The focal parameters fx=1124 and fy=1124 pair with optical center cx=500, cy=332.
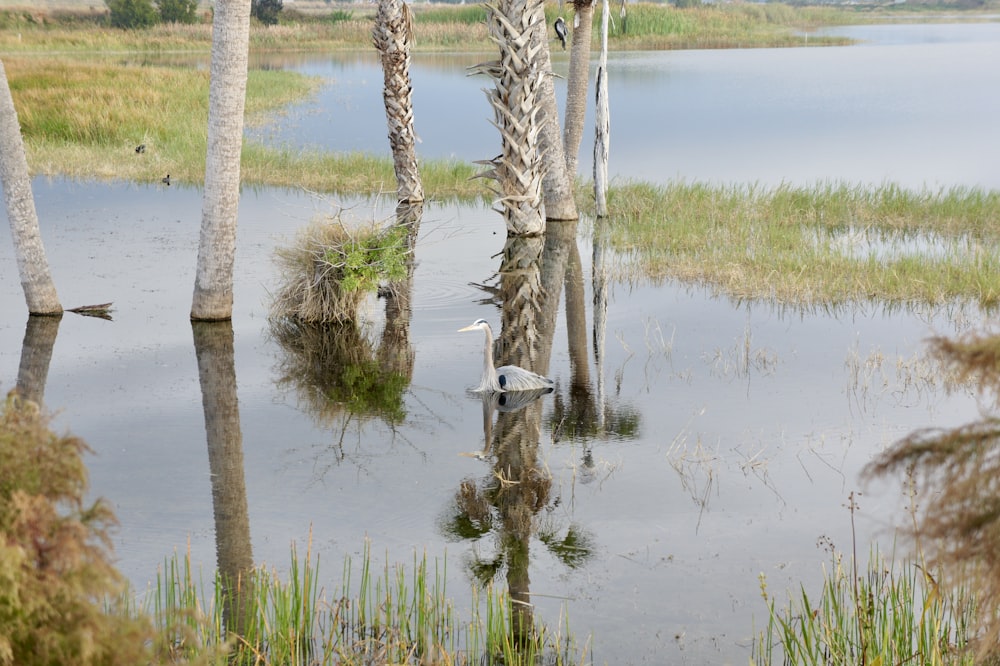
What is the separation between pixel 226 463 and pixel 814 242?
1058 cm

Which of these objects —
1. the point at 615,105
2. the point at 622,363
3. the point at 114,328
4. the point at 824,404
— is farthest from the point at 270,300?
the point at 615,105

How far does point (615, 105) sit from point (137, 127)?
64.3ft

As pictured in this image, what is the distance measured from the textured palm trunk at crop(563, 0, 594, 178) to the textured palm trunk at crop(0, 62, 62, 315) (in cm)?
910

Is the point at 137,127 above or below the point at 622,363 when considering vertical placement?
above

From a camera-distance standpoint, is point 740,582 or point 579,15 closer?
point 740,582

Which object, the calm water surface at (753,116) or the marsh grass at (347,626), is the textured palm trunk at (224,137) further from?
the calm water surface at (753,116)

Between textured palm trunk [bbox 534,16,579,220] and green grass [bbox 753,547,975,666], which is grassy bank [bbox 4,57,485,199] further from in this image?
green grass [bbox 753,547,975,666]

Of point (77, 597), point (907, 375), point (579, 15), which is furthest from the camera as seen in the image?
point (579, 15)

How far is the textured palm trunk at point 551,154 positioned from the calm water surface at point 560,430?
1.08 metres

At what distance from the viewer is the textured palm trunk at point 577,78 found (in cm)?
1850

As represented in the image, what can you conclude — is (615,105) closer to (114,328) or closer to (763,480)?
(114,328)

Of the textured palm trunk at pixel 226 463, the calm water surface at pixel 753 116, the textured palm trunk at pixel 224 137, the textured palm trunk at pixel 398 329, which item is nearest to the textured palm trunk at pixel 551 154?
the calm water surface at pixel 753 116

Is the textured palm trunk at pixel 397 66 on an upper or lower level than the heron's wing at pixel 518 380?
upper

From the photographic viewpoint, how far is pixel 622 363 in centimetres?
1085
